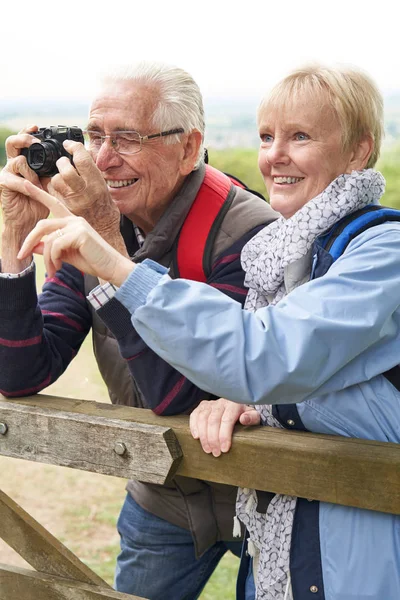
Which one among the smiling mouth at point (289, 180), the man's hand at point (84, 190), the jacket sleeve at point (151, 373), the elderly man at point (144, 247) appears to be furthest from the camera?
the elderly man at point (144, 247)

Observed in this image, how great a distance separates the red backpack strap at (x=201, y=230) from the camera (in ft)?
7.14

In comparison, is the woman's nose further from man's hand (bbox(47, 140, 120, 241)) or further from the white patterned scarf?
man's hand (bbox(47, 140, 120, 241))

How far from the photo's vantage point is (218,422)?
177 centimetres

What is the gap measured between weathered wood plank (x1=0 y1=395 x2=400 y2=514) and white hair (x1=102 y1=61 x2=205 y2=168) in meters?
0.85

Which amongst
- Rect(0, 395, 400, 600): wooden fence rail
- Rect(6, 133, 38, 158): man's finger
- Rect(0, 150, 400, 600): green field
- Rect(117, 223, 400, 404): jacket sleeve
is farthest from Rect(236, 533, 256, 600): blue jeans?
Rect(0, 150, 400, 600): green field

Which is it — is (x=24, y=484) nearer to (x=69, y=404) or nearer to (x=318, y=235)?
(x=69, y=404)

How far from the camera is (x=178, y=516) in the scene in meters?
2.34

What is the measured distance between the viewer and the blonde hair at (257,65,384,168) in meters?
1.70

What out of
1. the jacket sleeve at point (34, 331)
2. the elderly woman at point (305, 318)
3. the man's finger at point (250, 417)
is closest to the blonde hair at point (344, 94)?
the elderly woman at point (305, 318)

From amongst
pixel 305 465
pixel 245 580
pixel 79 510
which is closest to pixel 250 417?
pixel 305 465

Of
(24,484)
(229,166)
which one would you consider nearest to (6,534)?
(24,484)

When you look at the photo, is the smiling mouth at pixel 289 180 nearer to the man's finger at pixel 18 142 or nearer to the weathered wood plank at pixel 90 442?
the weathered wood plank at pixel 90 442

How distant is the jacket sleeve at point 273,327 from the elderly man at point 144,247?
50 cm

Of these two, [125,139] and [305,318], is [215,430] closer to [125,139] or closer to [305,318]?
[305,318]
